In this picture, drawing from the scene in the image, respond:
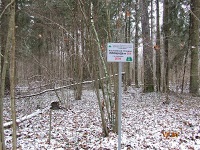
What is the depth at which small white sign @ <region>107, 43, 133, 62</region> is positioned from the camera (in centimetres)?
403

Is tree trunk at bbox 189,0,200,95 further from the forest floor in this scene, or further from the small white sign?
the small white sign

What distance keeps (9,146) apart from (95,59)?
275 cm

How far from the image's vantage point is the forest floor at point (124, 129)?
4.88m

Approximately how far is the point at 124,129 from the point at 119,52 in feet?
9.21

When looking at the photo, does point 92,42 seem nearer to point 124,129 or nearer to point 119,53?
point 119,53

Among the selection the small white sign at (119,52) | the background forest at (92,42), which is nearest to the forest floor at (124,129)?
the background forest at (92,42)

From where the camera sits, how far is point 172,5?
44.2 feet

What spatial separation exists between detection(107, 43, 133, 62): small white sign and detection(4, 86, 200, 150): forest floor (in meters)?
1.96

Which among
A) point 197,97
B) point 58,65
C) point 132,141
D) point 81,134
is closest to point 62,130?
point 81,134

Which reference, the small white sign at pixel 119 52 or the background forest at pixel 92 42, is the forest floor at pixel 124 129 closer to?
the background forest at pixel 92 42

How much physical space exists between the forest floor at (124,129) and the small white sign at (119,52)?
1.96 metres

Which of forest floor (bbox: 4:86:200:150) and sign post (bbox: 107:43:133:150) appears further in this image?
forest floor (bbox: 4:86:200:150)

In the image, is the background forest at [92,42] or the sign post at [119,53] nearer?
the sign post at [119,53]

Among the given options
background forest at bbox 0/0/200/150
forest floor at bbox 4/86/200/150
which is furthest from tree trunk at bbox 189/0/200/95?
forest floor at bbox 4/86/200/150
